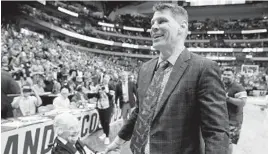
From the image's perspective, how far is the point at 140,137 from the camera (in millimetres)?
1576

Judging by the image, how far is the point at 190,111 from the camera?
144 centimetres

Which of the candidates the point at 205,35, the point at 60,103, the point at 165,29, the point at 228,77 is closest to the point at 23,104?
the point at 60,103

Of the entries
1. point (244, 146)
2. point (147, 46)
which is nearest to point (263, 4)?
point (147, 46)

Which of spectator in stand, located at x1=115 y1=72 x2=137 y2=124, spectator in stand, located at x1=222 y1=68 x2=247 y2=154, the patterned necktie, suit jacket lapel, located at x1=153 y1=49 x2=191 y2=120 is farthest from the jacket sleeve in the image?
spectator in stand, located at x1=115 y1=72 x2=137 y2=124

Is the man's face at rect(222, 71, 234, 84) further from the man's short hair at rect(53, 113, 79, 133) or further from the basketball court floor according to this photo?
the man's short hair at rect(53, 113, 79, 133)

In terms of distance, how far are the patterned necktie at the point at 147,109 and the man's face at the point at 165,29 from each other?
0.13 metres

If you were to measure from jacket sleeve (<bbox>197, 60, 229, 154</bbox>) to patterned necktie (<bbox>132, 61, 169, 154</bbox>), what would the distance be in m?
0.24

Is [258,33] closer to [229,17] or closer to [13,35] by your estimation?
[229,17]

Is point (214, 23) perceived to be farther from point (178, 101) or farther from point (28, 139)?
point (178, 101)

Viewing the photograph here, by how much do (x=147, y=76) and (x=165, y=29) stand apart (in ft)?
1.05

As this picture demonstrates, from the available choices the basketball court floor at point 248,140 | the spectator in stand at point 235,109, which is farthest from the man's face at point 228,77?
the basketball court floor at point 248,140

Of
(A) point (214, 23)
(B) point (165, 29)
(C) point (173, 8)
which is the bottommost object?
(B) point (165, 29)

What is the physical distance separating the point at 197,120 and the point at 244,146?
14.3 feet

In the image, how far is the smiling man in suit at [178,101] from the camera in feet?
4.51
